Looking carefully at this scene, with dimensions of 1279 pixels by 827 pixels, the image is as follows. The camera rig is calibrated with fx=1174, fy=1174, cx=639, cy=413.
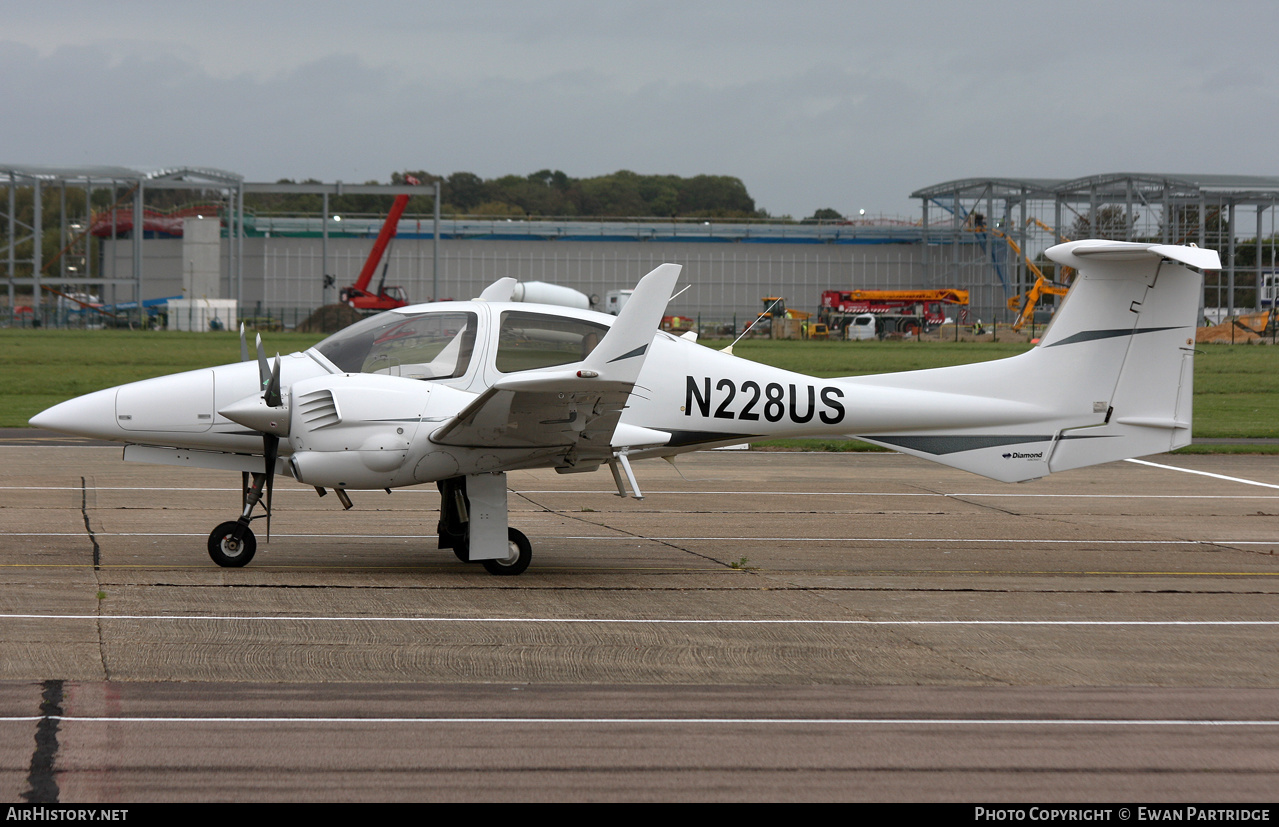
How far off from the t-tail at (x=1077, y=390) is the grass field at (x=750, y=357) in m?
14.3

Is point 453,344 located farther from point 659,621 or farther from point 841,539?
point 841,539

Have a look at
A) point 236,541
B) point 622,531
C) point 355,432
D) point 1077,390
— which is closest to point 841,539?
point 622,531

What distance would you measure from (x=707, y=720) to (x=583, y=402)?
12.1 feet

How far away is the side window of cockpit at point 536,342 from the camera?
10.5 metres

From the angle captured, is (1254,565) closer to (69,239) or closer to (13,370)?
(13,370)

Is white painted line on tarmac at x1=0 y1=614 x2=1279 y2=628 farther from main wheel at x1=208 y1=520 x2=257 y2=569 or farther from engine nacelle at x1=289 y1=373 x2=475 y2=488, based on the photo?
main wheel at x1=208 y1=520 x2=257 y2=569

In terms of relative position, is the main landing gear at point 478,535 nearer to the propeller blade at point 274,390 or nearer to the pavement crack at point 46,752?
the propeller blade at point 274,390

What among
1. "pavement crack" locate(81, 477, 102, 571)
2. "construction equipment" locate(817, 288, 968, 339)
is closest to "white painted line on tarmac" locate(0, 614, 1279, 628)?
"pavement crack" locate(81, 477, 102, 571)

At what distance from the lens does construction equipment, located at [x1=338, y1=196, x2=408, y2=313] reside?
6694 cm

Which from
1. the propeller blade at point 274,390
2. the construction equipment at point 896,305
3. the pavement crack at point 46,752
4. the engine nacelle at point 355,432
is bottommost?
the pavement crack at point 46,752

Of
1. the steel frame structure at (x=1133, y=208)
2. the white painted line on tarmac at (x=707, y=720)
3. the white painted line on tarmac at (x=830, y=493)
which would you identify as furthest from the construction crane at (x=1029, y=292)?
the white painted line on tarmac at (x=707, y=720)

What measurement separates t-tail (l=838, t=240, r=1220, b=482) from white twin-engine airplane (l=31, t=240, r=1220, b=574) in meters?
0.01

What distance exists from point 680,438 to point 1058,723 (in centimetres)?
511
